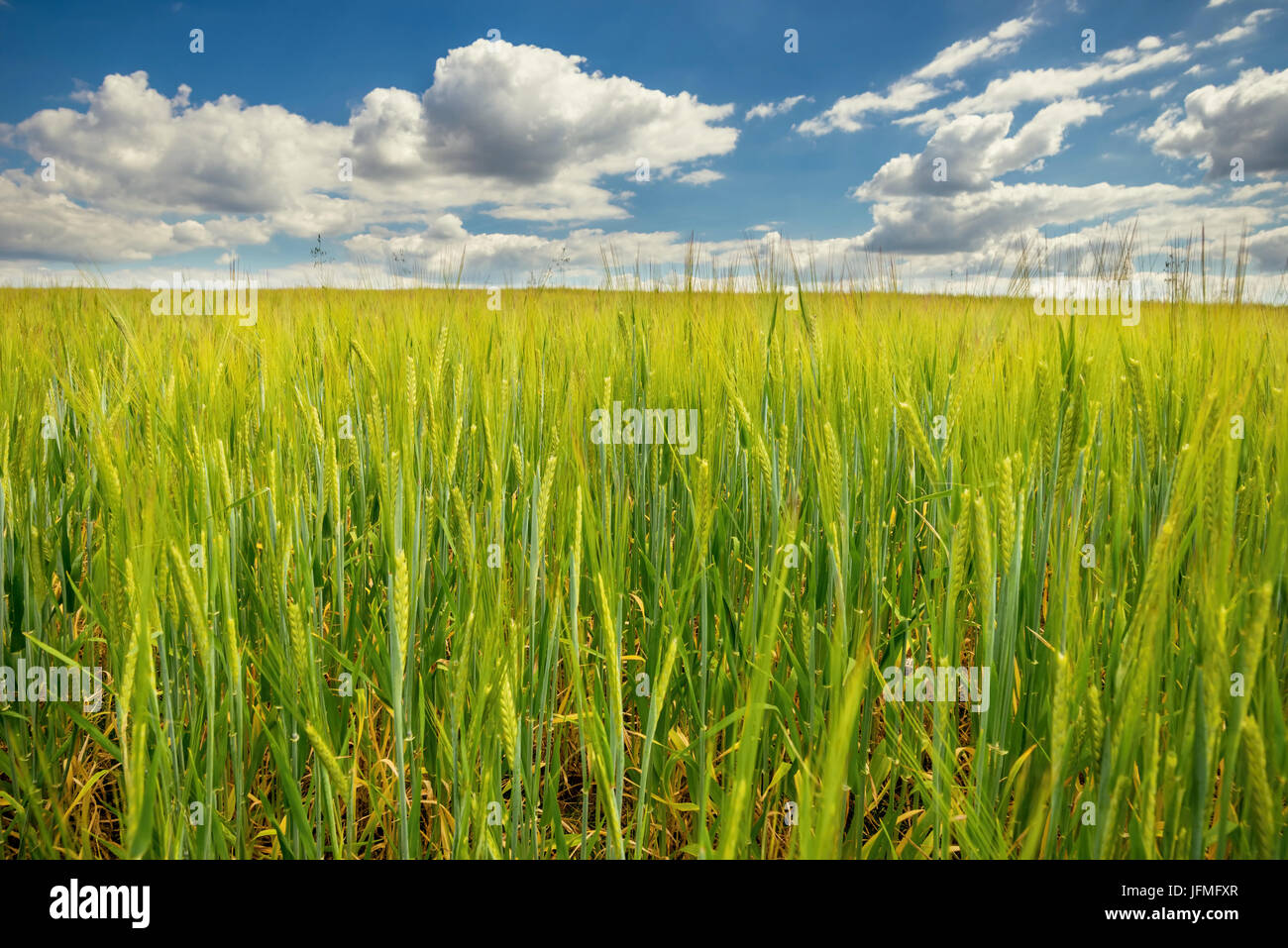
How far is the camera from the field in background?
0.66m

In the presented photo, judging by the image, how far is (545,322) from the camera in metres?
2.33

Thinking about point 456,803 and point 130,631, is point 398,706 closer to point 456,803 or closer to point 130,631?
point 456,803

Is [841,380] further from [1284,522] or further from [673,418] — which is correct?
[1284,522]

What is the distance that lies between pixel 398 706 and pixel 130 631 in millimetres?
334

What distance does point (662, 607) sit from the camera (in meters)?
1.01

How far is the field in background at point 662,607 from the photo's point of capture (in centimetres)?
66
